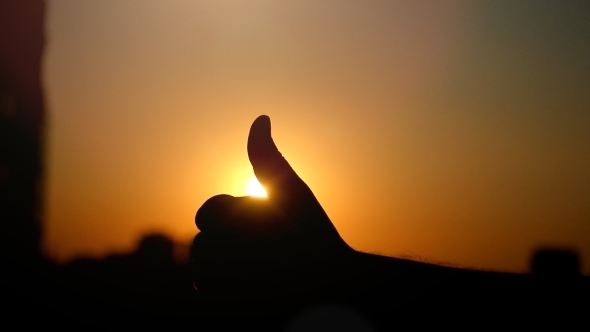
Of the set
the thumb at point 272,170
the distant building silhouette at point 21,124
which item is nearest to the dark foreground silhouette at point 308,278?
the thumb at point 272,170

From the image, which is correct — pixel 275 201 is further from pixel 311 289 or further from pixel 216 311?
pixel 216 311

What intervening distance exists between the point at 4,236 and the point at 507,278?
5582cm

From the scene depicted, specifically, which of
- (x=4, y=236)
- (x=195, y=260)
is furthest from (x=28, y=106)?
(x=195, y=260)

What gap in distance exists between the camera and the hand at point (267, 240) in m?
2.35

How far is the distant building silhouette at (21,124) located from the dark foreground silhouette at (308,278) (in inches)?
2056

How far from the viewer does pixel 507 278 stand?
8.67 ft

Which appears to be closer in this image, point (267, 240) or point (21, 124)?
point (267, 240)

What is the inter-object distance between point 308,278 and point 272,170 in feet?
1.70

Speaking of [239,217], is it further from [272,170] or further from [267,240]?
[272,170]

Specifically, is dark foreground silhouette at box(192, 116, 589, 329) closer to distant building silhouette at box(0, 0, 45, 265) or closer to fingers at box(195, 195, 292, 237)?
fingers at box(195, 195, 292, 237)

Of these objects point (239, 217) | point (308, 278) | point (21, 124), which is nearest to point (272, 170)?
point (239, 217)

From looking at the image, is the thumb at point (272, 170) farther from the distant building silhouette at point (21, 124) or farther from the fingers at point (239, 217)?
the distant building silhouette at point (21, 124)

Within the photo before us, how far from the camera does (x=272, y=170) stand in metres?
2.34

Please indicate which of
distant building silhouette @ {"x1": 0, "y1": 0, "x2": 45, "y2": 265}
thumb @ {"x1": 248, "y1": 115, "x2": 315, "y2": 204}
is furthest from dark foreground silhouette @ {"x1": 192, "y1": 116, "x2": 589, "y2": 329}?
distant building silhouette @ {"x1": 0, "y1": 0, "x2": 45, "y2": 265}
